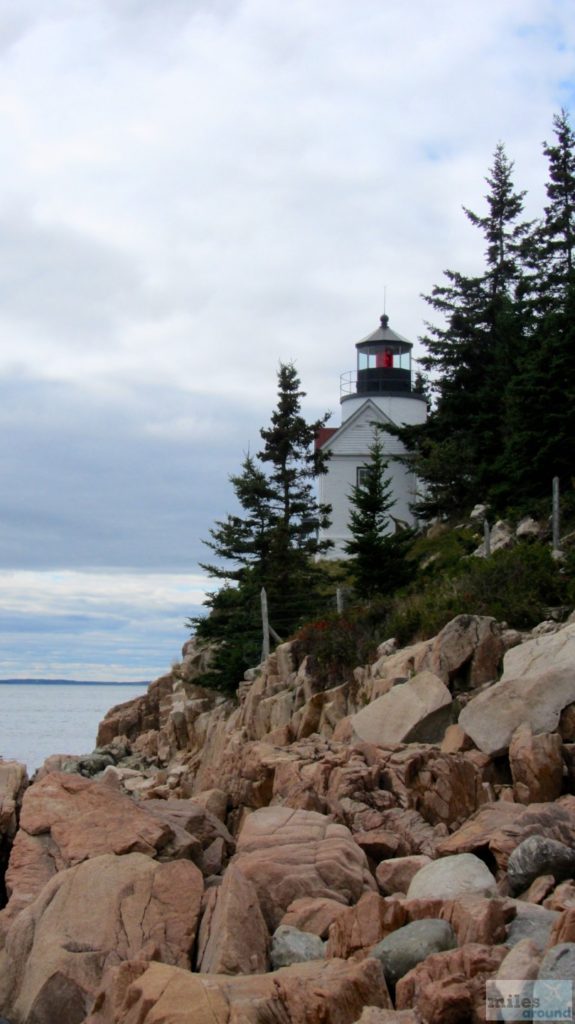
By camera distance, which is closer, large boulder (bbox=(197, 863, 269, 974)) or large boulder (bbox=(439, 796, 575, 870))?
large boulder (bbox=(197, 863, 269, 974))

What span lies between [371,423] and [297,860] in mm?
31856

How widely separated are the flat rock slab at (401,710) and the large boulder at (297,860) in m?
3.09

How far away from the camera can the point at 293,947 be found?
29.8 ft

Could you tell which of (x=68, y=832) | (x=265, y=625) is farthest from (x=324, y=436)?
(x=68, y=832)

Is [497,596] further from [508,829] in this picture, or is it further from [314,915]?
[314,915]

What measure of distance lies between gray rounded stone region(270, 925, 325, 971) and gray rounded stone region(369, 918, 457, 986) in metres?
0.90

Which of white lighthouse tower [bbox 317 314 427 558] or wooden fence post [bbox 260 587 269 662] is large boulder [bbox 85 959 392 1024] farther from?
white lighthouse tower [bbox 317 314 427 558]

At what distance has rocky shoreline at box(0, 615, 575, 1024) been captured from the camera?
759 centimetres

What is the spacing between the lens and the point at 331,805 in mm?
12664

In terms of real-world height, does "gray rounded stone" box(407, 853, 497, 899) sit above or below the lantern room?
below

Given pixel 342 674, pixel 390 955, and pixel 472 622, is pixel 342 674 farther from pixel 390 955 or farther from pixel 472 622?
pixel 390 955

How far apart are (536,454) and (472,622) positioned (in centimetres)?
1338

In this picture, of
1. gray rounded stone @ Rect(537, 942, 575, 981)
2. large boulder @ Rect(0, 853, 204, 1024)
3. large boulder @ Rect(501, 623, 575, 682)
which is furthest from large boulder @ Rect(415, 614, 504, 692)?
gray rounded stone @ Rect(537, 942, 575, 981)

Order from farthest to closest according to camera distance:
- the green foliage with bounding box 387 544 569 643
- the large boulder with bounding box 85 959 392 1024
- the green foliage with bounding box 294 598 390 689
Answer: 1. the green foliage with bounding box 294 598 390 689
2. the green foliage with bounding box 387 544 569 643
3. the large boulder with bounding box 85 959 392 1024
